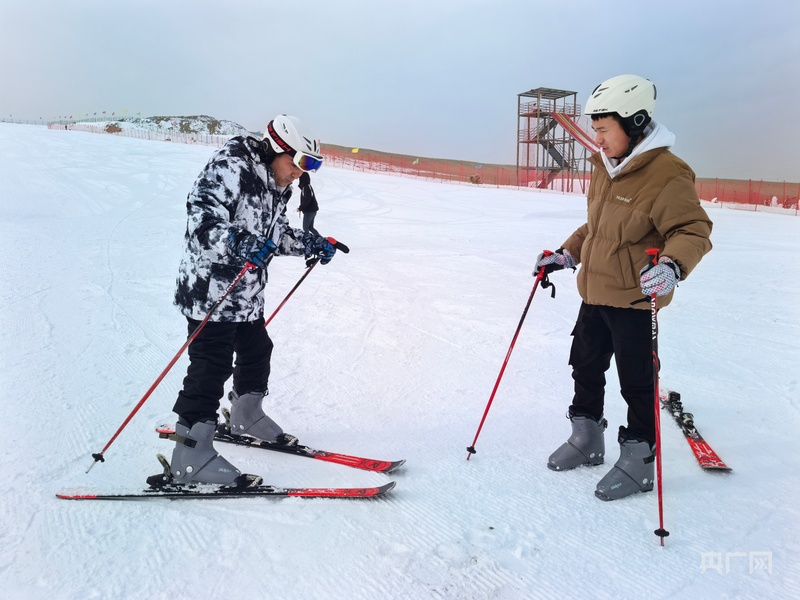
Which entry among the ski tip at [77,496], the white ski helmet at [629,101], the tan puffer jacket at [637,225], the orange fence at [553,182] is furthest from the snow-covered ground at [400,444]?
the orange fence at [553,182]

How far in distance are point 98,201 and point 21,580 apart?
12.1m

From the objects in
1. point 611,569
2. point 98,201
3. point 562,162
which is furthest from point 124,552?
point 562,162

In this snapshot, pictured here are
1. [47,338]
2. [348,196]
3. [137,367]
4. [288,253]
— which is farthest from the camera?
[348,196]

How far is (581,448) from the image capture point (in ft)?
9.41

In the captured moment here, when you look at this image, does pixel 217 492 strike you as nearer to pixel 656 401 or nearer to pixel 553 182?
pixel 656 401

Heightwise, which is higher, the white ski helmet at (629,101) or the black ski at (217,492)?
the white ski helmet at (629,101)

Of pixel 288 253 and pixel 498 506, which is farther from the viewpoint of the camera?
pixel 288 253

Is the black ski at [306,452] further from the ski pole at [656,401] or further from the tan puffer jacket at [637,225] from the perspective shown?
the tan puffer jacket at [637,225]

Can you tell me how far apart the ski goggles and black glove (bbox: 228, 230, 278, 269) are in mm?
474

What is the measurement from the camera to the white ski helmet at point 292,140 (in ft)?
8.45

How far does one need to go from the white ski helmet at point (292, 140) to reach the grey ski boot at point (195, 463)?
4.74 ft

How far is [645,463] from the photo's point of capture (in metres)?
2.59

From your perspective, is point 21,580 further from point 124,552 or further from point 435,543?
point 435,543

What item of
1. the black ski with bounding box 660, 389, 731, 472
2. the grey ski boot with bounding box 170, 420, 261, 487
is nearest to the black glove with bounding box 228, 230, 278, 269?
the grey ski boot with bounding box 170, 420, 261, 487
